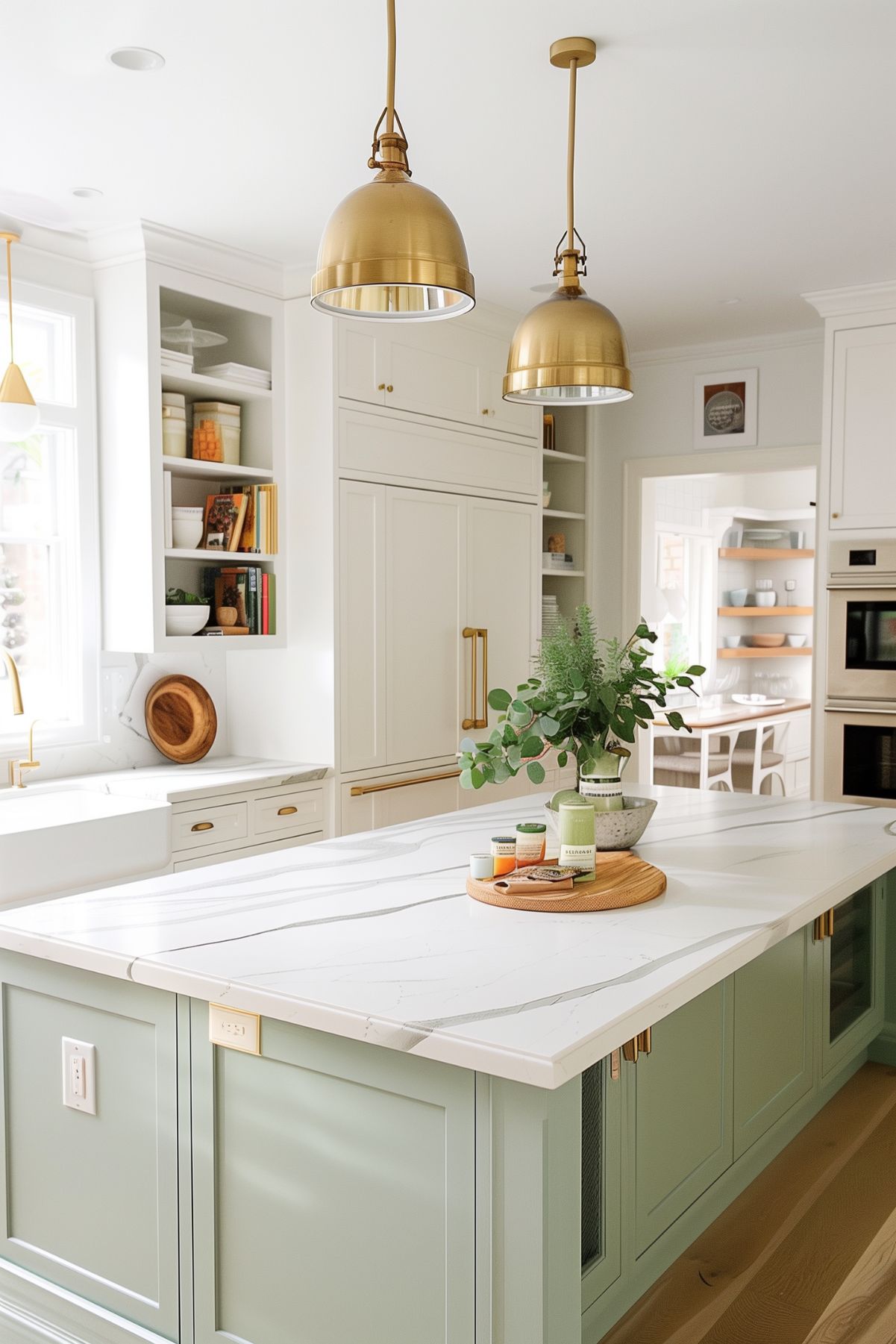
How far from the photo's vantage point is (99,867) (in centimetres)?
339

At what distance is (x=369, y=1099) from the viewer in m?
1.65

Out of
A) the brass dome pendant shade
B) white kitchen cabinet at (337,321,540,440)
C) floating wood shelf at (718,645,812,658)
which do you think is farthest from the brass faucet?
floating wood shelf at (718,645,812,658)

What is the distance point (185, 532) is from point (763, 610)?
5449 millimetres

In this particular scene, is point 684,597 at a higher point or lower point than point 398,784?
higher

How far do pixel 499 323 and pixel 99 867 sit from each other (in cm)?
288

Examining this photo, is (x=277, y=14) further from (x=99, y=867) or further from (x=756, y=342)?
(x=756, y=342)

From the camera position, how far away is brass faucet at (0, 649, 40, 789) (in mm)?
3613

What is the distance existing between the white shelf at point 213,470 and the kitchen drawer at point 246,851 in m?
1.32

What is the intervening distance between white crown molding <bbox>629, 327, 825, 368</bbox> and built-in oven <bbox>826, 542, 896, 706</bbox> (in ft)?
3.72

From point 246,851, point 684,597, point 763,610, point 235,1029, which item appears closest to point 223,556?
point 246,851

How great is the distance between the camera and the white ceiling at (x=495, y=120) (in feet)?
8.06

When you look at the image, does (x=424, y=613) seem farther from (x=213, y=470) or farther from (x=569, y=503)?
(x=569, y=503)

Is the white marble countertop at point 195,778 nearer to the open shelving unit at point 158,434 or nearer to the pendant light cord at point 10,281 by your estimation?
the open shelving unit at point 158,434

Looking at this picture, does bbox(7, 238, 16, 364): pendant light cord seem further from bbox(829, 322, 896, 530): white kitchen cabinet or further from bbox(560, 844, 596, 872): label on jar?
bbox(829, 322, 896, 530): white kitchen cabinet
